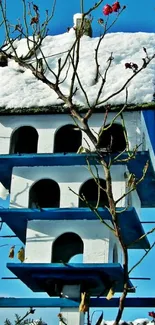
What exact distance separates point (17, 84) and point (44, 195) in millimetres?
1109

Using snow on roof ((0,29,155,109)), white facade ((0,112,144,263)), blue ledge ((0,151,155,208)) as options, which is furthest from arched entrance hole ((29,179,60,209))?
snow on roof ((0,29,155,109))

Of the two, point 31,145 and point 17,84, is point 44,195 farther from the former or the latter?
point 17,84

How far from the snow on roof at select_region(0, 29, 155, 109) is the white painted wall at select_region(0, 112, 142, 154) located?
0.13 metres

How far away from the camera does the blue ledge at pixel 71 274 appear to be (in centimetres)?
603

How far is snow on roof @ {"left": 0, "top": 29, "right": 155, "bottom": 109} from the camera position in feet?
21.9

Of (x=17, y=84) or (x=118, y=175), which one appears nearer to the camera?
(x=118, y=175)

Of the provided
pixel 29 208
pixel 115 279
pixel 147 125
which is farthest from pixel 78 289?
pixel 147 125

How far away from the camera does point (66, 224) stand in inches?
251

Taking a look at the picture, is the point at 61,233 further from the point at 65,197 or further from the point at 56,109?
the point at 56,109

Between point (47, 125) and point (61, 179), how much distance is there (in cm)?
57

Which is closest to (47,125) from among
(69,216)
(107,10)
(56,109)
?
(56,109)

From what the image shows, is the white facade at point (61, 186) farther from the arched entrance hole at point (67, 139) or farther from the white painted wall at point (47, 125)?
the arched entrance hole at point (67, 139)

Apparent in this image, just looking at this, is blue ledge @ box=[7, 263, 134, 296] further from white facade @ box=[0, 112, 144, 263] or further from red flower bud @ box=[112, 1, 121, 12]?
red flower bud @ box=[112, 1, 121, 12]

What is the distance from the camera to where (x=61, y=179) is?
259 inches
